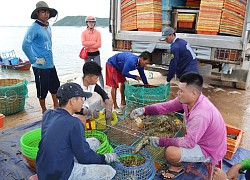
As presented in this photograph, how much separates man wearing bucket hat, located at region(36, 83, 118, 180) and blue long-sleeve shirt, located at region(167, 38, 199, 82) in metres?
2.45

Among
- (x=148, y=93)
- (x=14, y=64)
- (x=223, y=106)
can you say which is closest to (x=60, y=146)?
(x=148, y=93)

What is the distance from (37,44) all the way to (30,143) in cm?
183

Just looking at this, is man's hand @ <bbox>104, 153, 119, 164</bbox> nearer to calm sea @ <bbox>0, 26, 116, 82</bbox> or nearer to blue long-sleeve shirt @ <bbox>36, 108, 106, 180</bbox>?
blue long-sleeve shirt @ <bbox>36, 108, 106, 180</bbox>

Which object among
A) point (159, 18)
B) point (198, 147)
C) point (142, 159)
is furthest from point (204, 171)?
point (159, 18)

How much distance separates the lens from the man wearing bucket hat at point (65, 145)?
1.80 m

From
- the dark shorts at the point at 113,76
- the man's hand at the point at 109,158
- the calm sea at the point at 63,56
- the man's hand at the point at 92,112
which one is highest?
the dark shorts at the point at 113,76

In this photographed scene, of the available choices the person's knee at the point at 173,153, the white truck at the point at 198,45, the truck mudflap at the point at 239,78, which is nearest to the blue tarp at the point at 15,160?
the person's knee at the point at 173,153

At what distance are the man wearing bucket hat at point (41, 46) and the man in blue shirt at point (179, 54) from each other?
198 cm

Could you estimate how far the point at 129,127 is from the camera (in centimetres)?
331

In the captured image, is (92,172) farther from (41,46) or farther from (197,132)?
(41,46)

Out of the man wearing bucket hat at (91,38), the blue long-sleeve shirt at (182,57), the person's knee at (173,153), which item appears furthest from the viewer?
the man wearing bucket hat at (91,38)

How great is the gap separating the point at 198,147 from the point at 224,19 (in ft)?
9.25

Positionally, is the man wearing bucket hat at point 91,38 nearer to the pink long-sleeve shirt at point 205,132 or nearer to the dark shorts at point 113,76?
the dark shorts at point 113,76

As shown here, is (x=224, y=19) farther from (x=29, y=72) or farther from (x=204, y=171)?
(x=29, y=72)
